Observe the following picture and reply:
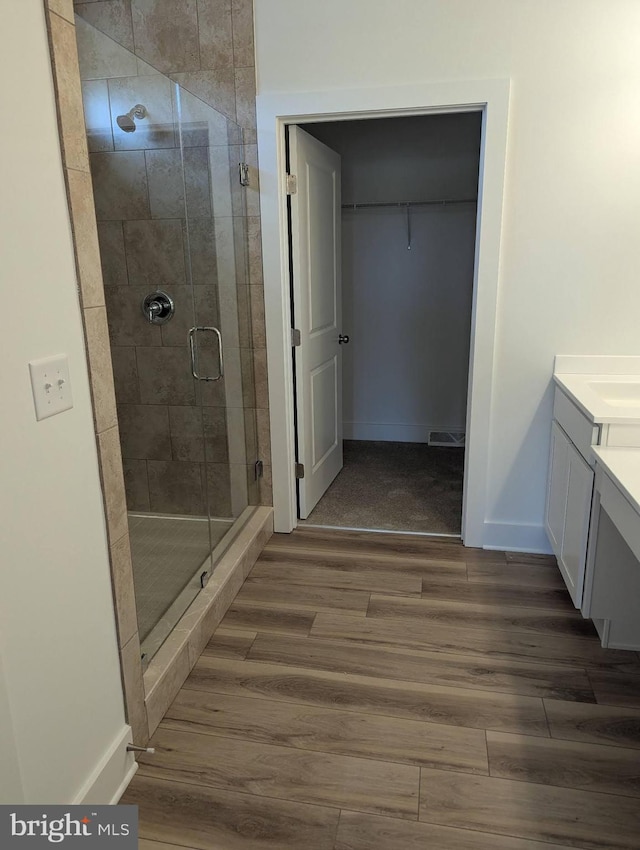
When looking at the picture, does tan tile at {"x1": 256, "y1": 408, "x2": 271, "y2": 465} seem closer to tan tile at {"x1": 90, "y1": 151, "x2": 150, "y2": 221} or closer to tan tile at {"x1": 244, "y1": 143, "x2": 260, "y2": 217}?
tan tile at {"x1": 244, "y1": 143, "x2": 260, "y2": 217}

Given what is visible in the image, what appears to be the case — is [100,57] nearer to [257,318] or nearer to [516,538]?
[257,318]

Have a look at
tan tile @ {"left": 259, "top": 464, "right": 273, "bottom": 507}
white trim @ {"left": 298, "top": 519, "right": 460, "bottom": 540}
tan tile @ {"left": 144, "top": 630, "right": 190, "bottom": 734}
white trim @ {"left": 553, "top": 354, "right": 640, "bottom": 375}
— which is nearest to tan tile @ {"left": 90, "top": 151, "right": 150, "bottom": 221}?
tan tile @ {"left": 259, "top": 464, "right": 273, "bottom": 507}

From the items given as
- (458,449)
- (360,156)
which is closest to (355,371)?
(458,449)

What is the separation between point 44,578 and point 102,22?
2.75 metres

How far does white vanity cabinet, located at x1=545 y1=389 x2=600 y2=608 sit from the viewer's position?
2238 millimetres

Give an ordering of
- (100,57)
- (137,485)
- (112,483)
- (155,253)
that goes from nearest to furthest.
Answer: (112,483), (100,57), (155,253), (137,485)

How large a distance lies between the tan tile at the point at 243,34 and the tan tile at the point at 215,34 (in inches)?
1.0

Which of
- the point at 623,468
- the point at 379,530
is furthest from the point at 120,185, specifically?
the point at 623,468

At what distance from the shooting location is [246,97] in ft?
9.29

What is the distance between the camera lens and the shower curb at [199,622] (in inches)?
78.3

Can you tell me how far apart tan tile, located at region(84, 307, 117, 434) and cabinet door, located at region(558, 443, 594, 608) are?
165cm

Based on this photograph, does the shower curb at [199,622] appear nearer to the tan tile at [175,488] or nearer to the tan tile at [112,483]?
the tan tile at [175,488]

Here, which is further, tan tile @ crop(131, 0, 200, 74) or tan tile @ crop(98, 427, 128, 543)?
tan tile @ crop(131, 0, 200, 74)

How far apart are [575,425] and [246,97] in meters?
2.09
